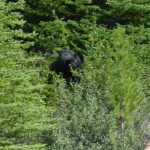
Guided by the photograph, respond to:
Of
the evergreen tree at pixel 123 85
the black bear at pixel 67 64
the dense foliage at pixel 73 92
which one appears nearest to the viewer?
the dense foliage at pixel 73 92

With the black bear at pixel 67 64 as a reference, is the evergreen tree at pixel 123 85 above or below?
above

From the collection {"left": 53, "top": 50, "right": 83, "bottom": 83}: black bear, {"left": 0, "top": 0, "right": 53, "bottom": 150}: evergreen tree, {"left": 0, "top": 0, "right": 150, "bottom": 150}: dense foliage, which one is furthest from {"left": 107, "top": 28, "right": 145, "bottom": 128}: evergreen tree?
{"left": 53, "top": 50, "right": 83, "bottom": 83}: black bear

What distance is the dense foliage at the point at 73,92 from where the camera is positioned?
721cm

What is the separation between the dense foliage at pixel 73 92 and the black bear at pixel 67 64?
Result: 0.20 meters

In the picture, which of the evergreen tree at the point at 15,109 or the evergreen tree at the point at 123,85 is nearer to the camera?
the evergreen tree at the point at 15,109

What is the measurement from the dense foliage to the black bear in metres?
0.20

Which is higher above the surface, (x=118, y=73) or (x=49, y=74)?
(x=118, y=73)

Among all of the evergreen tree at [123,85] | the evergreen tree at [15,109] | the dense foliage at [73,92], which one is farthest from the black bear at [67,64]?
the evergreen tree at [15,109]

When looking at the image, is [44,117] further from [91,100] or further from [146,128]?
[146,128]

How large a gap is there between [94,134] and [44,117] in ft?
2.57

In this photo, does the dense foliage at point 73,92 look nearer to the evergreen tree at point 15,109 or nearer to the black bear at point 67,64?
the evergreen tree at point 15,109

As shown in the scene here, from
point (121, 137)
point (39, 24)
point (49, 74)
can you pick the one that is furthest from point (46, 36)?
point (121, 137)

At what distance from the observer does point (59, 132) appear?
7664 mm

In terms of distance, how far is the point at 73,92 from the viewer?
9008mm
